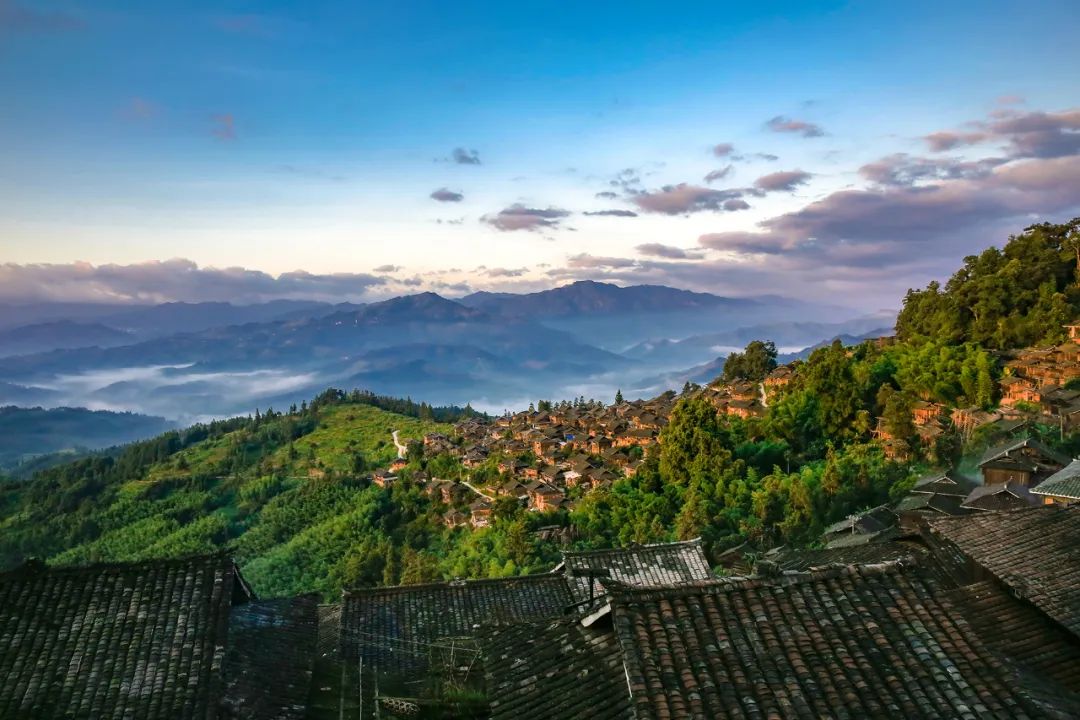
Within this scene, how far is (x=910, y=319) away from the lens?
167 ft

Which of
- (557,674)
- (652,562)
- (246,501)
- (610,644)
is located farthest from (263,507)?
(610,644)

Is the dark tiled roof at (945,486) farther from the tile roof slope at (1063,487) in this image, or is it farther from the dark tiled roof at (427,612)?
the dark tiled roof at (427,612)

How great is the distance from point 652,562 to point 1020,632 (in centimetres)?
870

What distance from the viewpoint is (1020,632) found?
32.3ft

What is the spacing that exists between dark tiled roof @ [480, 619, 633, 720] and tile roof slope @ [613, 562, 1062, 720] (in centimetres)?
56

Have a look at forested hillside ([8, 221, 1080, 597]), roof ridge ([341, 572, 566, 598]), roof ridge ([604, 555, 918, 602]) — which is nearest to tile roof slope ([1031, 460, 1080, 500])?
roof ridge ([604, 555, 918, 602])

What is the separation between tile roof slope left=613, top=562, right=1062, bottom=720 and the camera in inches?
229

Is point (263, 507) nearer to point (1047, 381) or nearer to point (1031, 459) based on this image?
point (1031, 459)

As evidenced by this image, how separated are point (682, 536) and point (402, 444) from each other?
148ft

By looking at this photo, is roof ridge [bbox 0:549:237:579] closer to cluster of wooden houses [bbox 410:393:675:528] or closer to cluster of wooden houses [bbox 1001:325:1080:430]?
cluster of wooden houses [bbox 410:393:675:528]

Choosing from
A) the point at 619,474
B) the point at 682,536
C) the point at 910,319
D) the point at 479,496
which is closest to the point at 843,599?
the point at 682,536

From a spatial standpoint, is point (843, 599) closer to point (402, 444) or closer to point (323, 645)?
point (323, 645)

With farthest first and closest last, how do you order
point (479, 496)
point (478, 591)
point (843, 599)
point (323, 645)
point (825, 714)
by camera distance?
point (479, 496) → point (478, 591) → point (323, 645) → point (843, 599) → point (825, 714)

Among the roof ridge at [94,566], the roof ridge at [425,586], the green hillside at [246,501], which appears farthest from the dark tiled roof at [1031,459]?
the green hillside at [246,501]
